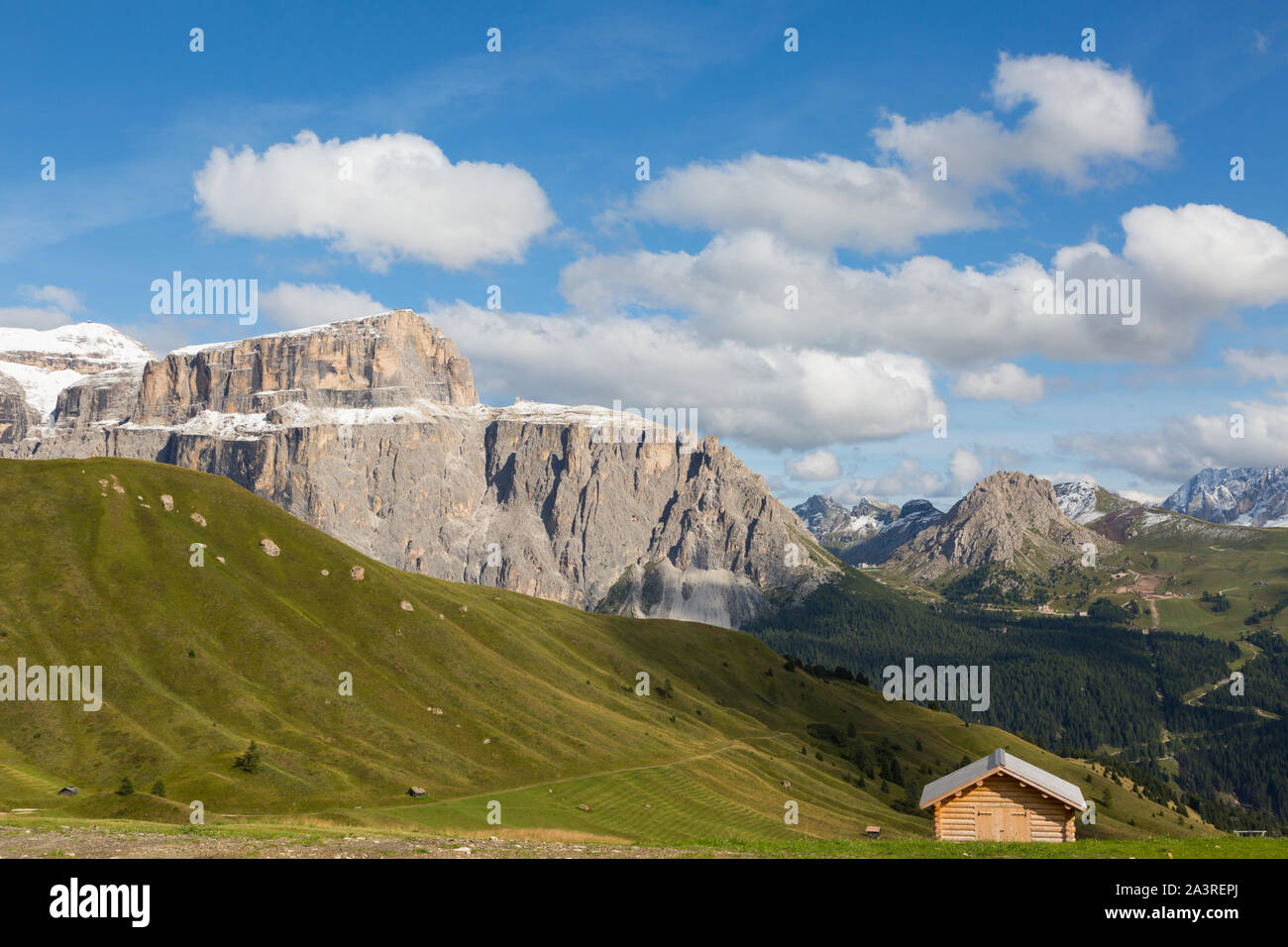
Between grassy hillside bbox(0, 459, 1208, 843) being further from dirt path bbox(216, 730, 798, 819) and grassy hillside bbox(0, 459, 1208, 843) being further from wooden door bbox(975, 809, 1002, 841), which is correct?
wooden door bbox(975, 809, 1002, 841)

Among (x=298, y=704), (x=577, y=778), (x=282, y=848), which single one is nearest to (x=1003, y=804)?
(x=282, y=848)

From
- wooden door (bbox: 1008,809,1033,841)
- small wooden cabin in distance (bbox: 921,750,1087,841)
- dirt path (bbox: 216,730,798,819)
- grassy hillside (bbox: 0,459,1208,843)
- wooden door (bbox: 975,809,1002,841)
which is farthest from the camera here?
dirt path (bbox: 216,730,798,819)

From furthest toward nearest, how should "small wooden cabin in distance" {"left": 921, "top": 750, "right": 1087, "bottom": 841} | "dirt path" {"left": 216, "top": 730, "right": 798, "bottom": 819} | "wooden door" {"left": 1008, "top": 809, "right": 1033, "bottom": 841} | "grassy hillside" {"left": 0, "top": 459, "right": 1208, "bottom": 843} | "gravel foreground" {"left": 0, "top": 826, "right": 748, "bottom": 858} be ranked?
"dirt path" {"left": 216, "top": 730, "right": 798, "bottom": 819}
"grassy hillside" {"left": 0, "top": 459, "right": 1208, "bottom": 843}
"wooden door" {"left": 1008, "top": 809, "right": 1033, "bottom": 841}
"small wooden cabin in distance" {"left": 921, "top": 750, "right": 1087, "bottom": 841}
"gravel foreground" {"left": 0, "top": 826, "right": 748, "bottom": 858}

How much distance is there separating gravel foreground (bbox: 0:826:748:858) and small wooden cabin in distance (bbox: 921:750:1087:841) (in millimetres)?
26344

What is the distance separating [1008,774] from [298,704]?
350ft

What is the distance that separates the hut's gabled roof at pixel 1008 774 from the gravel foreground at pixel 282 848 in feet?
84.6

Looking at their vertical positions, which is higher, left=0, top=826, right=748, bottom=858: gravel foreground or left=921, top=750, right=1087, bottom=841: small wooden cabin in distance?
left=0, top=826, right=748, bottom=858: gravel foreground

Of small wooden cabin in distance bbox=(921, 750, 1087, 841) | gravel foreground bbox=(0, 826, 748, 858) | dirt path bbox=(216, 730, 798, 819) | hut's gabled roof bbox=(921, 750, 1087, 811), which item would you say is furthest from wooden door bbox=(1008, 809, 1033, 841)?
dirt path bbox=(216, 730, 798, 819)

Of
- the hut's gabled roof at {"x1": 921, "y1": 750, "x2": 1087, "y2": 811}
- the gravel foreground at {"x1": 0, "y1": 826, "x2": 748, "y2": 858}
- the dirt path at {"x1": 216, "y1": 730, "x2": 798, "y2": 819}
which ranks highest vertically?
the gravel foreground at {"x1": 0, "y1": 826, "x2": 748, "y2": 858}

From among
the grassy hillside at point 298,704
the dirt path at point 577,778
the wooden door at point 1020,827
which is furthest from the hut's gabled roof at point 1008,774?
the dirt path at point 577,778

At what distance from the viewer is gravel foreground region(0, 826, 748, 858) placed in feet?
109

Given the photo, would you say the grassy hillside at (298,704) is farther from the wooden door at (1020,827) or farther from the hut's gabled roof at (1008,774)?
the wooden door at (1020,827)

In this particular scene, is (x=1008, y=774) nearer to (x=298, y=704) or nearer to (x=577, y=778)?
(x=577, y=778)
